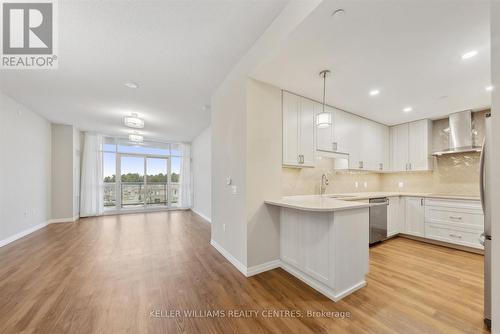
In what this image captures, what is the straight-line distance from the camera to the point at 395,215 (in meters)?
3.88

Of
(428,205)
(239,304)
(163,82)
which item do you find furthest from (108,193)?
(428,205)

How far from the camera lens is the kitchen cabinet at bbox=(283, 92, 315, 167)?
285 cm

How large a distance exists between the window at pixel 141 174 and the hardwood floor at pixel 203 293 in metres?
3.43

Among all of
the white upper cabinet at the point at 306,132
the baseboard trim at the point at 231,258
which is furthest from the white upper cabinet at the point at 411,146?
the baseboard trim at the point at 231,258

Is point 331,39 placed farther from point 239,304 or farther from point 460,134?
point 460,134

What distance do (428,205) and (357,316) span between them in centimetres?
328

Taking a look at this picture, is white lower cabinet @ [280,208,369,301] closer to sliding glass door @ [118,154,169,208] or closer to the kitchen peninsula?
the kitchen peninsula

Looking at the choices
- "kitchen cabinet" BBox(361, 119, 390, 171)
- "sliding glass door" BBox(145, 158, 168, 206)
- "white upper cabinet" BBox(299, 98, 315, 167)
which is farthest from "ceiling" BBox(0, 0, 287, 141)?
"kitchen cabinet" BBox(361, 119, 390, 171)

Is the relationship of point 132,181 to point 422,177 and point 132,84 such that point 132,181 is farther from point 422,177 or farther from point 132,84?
point 422,177

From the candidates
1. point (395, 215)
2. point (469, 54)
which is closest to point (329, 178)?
point (395, 215)

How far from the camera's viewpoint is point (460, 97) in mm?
3084

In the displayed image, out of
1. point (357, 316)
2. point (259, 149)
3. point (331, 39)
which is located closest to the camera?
point (357, 316)

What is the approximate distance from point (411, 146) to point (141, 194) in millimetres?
8488

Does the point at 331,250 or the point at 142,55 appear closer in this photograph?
the point at 331,250
